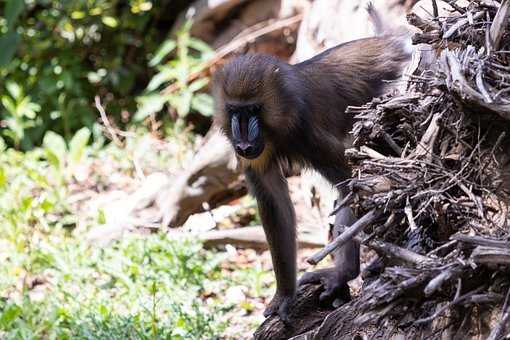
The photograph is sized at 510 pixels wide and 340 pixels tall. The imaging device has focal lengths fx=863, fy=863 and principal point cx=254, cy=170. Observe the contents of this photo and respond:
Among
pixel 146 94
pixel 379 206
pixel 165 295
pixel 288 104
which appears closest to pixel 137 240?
pixel 165 295

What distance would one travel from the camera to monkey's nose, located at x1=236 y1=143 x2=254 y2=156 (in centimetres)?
466

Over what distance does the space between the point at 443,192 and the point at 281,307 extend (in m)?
1.64

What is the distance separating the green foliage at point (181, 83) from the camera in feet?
28.9

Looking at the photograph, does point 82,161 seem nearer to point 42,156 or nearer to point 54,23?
point 42,156

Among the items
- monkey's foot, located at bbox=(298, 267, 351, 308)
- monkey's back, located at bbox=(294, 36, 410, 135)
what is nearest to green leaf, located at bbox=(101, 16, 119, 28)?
monkey's back, located at bbox=(294, 36, 410, 135)

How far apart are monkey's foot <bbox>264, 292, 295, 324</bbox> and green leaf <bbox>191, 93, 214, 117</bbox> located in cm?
408

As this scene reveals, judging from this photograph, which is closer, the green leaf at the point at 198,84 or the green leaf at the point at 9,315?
the green leaf at the point at 9,315

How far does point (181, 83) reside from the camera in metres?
8.88

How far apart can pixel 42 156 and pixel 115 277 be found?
A: 9.18 feet

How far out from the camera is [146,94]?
361 inches

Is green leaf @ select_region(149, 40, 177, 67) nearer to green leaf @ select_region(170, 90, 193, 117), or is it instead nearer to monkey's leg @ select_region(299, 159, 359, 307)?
green leaf @ select_region(170, 90, 193, 117)

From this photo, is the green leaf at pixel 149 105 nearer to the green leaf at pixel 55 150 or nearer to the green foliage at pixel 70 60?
the green foliage at pixel 70 60

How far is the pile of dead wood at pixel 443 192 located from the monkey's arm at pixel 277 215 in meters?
1.29

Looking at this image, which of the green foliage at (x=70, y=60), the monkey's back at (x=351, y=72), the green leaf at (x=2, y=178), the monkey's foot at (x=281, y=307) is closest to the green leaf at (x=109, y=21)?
the green foliage at (x=70, y=60)
